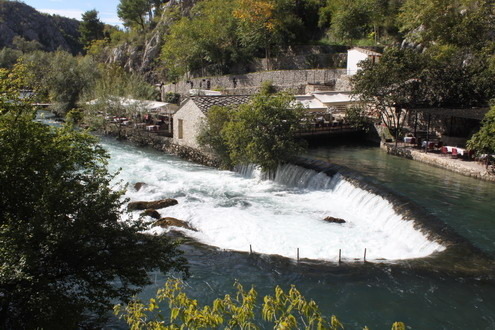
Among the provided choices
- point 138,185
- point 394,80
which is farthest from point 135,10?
point 138,185

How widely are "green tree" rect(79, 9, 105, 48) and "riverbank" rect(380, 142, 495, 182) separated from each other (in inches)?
3156

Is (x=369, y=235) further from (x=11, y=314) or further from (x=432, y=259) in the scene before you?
(x=11, y=314)

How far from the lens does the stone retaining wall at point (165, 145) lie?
99.8ft

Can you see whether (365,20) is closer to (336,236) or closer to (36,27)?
(336,236)

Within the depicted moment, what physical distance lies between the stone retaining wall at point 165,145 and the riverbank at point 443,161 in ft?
41.9

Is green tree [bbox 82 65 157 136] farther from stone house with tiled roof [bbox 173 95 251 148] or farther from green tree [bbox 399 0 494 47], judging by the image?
green tree [bbox 399 0 494 47]

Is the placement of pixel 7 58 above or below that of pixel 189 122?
above

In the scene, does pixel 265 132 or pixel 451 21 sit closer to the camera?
pixel 265 132

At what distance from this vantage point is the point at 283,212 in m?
20.7

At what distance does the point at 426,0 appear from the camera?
41938 millimetres

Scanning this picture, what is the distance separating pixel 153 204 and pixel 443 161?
58.5 feet

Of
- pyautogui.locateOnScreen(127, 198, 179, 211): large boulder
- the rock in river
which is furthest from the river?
pyautogui.locateOnScreen(127, 198, 179, 211): large boulder

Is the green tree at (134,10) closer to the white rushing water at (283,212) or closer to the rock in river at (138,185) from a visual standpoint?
the white rushing water at (283,212)

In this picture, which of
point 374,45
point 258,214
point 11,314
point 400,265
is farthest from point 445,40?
point 11,314
